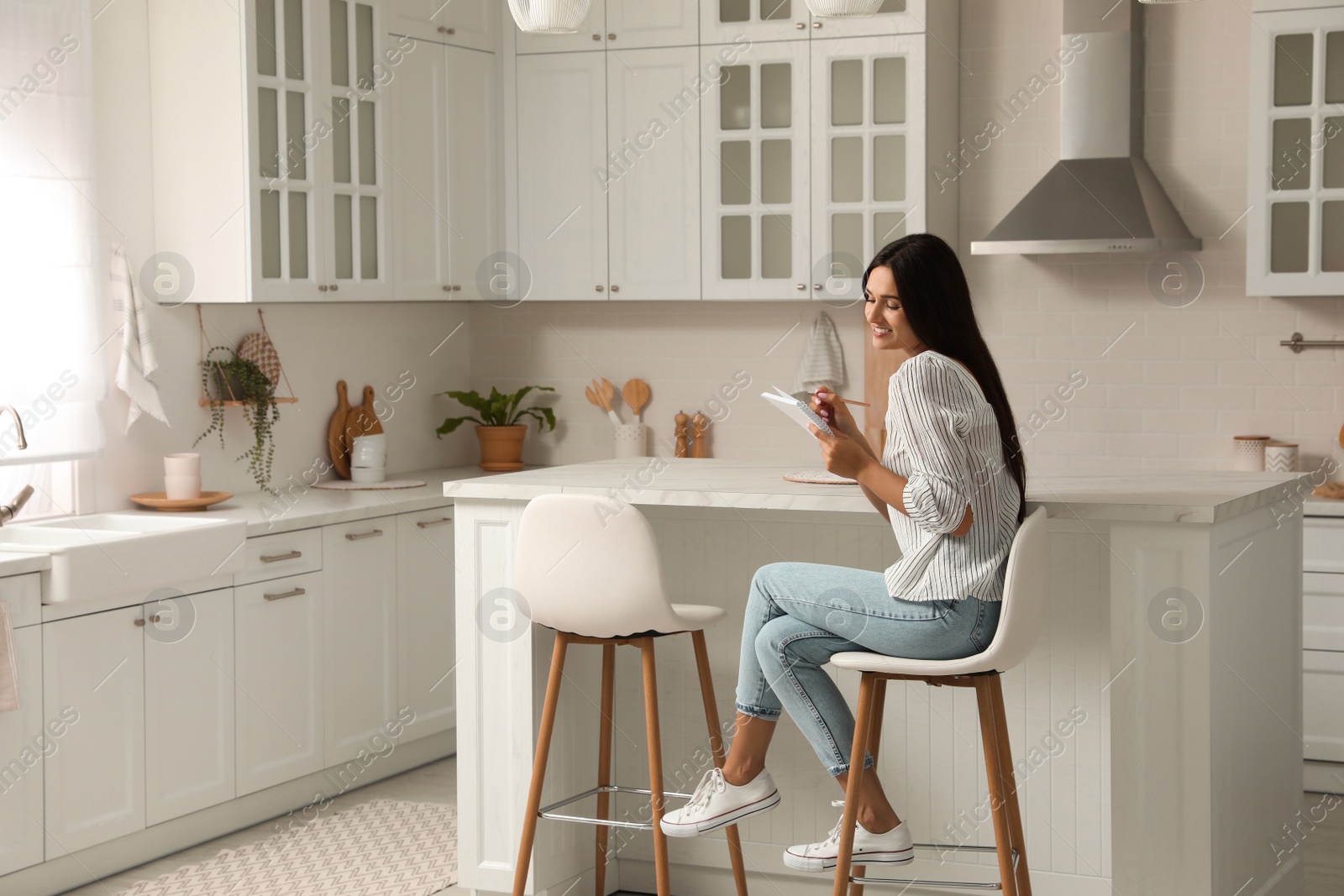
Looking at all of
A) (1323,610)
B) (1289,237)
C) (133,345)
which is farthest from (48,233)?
(1323,610)

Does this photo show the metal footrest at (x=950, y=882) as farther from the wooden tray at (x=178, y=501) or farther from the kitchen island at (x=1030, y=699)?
the wooden tray at (x=178, y=501)

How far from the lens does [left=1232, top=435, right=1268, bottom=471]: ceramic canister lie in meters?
4.73

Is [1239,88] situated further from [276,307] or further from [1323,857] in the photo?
[276,307]

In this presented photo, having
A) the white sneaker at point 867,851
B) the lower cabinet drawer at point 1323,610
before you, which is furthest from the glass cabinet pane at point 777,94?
the white sneaker at point 867,851

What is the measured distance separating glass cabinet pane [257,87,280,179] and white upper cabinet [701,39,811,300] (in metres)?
1.46

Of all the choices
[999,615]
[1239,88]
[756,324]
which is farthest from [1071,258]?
[999,615]

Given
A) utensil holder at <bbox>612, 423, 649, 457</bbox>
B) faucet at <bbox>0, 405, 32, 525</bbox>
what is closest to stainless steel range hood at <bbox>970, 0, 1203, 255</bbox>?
utensil holder at <bbox>612, 423, 649, 457</bbox>

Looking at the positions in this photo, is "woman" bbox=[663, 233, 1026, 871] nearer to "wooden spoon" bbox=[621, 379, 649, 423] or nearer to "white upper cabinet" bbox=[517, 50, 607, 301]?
"white upper cabinet" bbox=[517, 50, 607, 301]

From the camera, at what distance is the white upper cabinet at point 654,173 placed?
5070 mm

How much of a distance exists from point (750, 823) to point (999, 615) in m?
1.19

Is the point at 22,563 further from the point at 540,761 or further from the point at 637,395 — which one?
the point at 637,395

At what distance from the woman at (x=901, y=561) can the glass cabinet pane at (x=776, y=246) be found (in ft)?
7.69

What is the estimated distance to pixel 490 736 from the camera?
3.38 m

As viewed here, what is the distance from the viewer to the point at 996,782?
8.30 feet
